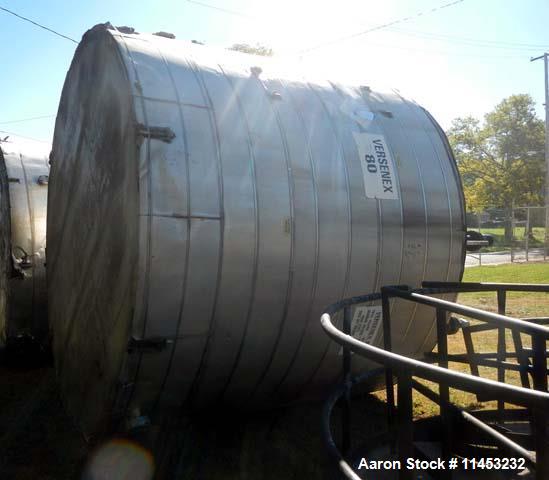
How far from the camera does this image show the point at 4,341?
6.15 metres

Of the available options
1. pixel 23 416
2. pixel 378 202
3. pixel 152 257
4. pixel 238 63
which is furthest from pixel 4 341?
pixel 378 202

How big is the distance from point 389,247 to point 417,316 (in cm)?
84

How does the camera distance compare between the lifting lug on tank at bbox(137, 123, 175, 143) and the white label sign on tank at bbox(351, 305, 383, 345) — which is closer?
the lifting lug on tank at bbox(137, 123, 175, 143)

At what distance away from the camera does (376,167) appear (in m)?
4.20

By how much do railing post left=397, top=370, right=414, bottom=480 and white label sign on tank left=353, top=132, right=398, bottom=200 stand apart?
2225 millimetres

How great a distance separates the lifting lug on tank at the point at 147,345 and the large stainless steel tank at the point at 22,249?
340cm

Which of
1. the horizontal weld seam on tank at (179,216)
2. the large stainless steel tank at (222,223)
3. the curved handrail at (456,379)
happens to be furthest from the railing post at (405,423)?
the horizontal weld seam on tank at (179,216)

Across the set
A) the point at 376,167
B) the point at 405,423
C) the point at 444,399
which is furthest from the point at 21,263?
the point at 405,423

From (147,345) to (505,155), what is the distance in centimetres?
4543

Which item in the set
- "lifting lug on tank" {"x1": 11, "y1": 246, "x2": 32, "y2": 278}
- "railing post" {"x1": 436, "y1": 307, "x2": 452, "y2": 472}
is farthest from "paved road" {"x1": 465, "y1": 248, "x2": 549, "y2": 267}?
"railing post" {"x1": 436, "y1": 307, "x2": 452, "y2": 472}

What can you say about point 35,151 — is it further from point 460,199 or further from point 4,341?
point 460,199

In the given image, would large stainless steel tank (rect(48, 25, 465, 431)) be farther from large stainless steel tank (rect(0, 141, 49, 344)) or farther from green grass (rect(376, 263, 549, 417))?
large stainless steel tank (rect(0, 141, 49, 344))

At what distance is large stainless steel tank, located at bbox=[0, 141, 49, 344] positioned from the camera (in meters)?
6.02

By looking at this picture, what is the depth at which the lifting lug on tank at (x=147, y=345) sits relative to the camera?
3264 mm
